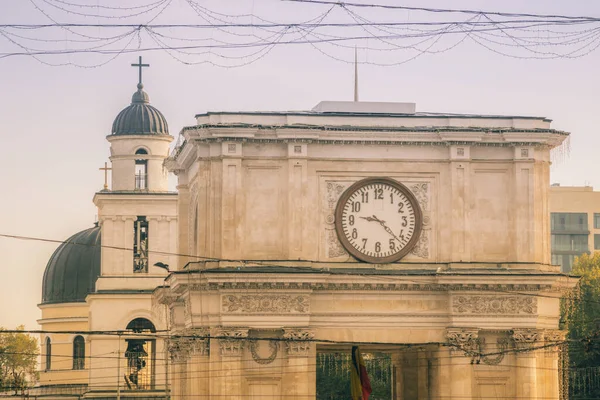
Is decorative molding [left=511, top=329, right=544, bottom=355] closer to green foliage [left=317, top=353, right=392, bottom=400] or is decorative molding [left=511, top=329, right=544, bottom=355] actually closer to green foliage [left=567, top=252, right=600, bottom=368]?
green foliage [left=567, top=252, right=600, bottom=368]

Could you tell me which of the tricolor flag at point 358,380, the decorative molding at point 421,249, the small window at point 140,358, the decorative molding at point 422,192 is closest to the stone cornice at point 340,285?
the decorative molding at point 421,249

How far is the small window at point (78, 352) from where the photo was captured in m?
127

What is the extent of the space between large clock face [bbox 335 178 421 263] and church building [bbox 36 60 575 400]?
0.16 ft

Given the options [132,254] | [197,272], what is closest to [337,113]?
[197,272]

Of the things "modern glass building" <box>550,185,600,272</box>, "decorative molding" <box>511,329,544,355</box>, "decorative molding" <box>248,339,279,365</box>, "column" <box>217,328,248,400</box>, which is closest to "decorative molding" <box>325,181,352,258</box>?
"decorative molding" <box>248,339,279,365</box>

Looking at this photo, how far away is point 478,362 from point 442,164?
7.02m

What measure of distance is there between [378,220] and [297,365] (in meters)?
5.86

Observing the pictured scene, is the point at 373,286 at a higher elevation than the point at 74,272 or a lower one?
lower

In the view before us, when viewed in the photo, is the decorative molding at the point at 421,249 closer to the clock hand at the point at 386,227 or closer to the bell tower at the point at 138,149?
the clock hand at the point at 386,227

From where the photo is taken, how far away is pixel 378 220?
67875mm

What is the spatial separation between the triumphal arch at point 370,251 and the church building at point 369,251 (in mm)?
48

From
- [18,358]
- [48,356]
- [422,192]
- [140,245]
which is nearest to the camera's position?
[422,192]

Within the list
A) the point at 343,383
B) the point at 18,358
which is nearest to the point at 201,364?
the point at 343,383

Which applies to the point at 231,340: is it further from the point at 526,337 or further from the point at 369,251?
the point at 526,337
